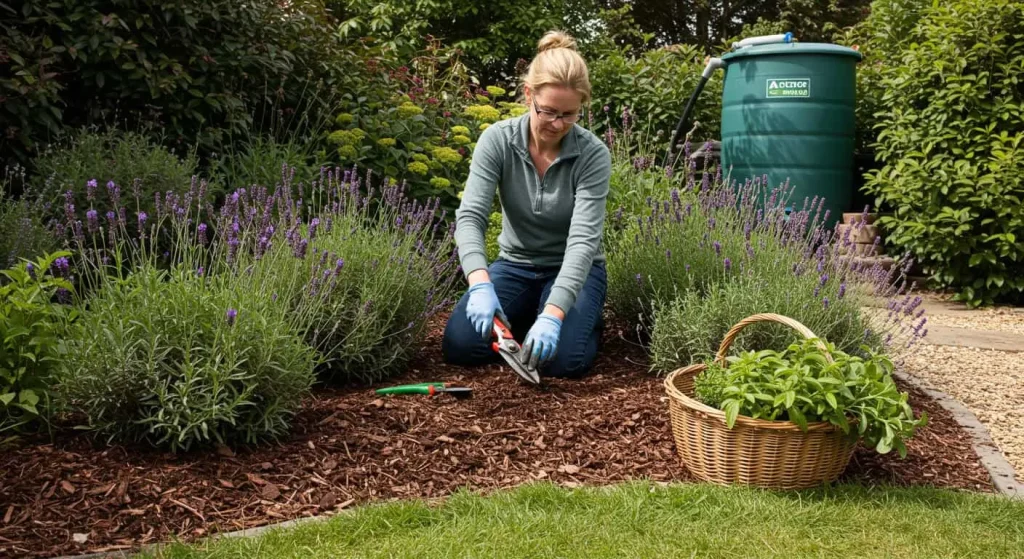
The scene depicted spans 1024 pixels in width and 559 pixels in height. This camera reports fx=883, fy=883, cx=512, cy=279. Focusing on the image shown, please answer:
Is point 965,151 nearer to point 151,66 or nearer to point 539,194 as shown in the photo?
point 539,194

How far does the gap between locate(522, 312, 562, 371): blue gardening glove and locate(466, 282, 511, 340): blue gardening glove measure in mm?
158

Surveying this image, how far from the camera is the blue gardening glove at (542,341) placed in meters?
3.10

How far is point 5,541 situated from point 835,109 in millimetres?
6048

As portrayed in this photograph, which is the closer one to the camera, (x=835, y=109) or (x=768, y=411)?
Answer: (x=768, y=411)

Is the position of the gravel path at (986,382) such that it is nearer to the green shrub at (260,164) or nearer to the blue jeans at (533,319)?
the blue jeans at (533,319)

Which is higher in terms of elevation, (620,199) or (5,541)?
(620,199)

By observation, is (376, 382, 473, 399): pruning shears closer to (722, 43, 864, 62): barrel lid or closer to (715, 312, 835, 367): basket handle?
(715, 312, 835, 367): basket handle

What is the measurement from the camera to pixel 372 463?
2654 mm

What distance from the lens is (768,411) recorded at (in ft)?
8.36

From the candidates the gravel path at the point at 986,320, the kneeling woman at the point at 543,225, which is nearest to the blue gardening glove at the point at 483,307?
the kneeling woman at the point at 543,225

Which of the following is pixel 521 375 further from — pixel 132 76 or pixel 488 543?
pixel 132 76

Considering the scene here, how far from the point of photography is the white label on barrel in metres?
6.46

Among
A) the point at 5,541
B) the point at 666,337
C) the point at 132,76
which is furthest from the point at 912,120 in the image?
the point at 5,541

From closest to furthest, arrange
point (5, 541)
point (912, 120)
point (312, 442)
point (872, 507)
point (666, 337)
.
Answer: point (5, 541)
point (872, 507)
point (312, 442)
point (666, 337)
point (912, 120)
